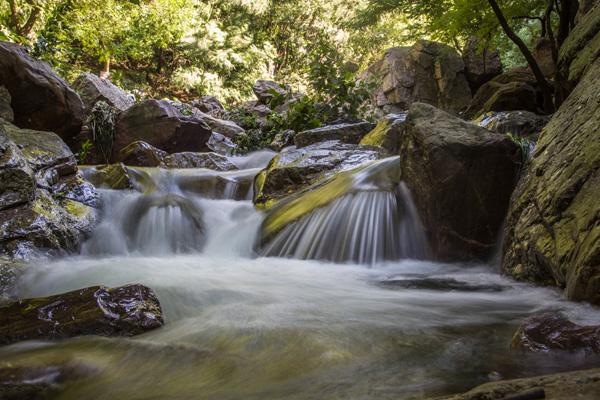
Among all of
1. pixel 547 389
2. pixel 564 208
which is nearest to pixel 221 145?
pixel 564 208

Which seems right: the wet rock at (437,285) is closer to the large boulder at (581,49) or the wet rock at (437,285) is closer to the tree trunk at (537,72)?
the large boulder at (581,49)

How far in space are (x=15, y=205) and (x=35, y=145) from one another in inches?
79.7

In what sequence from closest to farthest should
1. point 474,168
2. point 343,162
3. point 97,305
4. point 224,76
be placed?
point 97,305 → point 474,168 → point 343,162 → point 224,76

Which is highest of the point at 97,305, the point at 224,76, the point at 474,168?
the point at 224,76

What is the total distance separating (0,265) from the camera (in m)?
3.96

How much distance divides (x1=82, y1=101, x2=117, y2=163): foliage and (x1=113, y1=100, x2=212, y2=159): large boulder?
255 millimetres

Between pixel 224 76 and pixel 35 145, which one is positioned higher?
pixel 224 76

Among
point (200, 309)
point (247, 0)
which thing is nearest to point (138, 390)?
point (200, 309)

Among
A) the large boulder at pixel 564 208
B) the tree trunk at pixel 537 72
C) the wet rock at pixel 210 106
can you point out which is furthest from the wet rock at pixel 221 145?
the large boulder at pixel 564 208

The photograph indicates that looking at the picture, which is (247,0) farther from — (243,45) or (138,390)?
(138,390)

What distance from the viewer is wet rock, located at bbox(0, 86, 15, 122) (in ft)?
26.1

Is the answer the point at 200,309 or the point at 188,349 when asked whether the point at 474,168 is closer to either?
the point at 200,309

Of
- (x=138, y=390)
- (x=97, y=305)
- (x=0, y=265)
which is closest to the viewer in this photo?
(x=138, y=390)

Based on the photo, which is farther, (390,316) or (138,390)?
(390,316)
